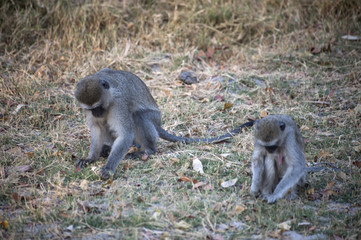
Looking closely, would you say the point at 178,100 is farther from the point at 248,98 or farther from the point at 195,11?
the point at 195,11

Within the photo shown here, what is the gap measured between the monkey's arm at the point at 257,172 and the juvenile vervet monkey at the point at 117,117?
144 cm

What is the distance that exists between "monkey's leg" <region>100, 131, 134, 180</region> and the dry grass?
0.13 meters

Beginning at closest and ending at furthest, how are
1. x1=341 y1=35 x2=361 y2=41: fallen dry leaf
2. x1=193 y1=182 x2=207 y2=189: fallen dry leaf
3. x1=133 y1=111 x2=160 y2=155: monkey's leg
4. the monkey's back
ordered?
1. x1=193 y1=182 x2=207 y2=189: fallen dry leaf
2. the monkey's back
3. x1=133 y1=111 x2=160 y2=155: monkey's leg
4. x1=341 y1=35 x2=361 y2=41: fallen dry leaf

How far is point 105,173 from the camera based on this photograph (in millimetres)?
5098

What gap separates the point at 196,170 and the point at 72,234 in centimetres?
182

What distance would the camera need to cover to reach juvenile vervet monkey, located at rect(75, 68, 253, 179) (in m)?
5.13

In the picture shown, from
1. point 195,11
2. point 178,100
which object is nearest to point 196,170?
point 178,100

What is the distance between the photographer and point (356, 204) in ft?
14.7

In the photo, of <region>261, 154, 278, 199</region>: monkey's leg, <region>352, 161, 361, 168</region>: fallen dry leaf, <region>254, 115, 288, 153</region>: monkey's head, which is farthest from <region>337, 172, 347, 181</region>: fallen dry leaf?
<region>254, 115, 288, 153</region>: monkey's head

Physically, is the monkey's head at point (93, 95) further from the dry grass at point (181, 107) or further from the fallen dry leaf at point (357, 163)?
the fallen dry leaf at point (357, 163)

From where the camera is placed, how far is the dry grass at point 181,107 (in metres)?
4.16

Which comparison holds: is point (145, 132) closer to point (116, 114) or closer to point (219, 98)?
point (116, 114)

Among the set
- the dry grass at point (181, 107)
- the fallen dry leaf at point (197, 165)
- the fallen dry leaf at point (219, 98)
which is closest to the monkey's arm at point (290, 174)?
the dry grass at point (181, 107)

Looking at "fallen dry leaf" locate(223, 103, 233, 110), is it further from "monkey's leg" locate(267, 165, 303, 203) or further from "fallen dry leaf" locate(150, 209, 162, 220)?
"fallen dry leaf" locate(150, 209, 162, 220)
